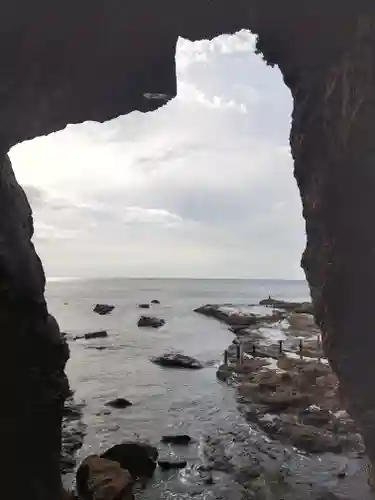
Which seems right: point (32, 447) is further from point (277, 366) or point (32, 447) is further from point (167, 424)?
point (277, 366)

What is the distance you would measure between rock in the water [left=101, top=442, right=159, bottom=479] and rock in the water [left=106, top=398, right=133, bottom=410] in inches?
341

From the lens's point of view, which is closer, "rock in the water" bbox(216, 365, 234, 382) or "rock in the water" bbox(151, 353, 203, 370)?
"rock in the water" bbox(216, 365, 234, 382)

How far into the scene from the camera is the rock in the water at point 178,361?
3288cm


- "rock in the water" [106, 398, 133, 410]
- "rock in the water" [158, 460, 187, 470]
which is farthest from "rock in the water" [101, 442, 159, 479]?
"rock in the water" [106, 398, 133, 410]

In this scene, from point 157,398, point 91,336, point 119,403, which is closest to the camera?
point 119,403

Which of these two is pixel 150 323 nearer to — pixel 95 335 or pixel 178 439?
pixel 95 335

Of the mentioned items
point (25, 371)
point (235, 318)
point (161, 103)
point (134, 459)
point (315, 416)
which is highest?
point (161, 103)

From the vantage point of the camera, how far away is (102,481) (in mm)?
11414

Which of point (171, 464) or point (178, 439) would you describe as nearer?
point (171, 464)

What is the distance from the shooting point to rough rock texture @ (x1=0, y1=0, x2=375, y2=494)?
9281 millimetres

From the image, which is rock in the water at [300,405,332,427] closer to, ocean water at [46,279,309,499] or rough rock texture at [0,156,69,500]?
ocean water at [46,279,309,499]

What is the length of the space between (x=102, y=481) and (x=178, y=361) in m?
22.5

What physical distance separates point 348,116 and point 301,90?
320 cm

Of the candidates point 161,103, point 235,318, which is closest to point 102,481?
point 161,103
